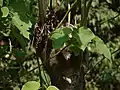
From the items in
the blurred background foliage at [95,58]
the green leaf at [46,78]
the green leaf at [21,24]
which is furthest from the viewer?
the blurred background foliage at [95,58]

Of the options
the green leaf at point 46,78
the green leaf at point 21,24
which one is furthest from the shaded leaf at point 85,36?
the green leaf at point 46,78

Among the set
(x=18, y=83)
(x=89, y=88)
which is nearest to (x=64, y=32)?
(x=18, y=83)

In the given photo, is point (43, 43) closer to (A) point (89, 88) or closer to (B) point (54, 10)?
(B) point (54, 10)

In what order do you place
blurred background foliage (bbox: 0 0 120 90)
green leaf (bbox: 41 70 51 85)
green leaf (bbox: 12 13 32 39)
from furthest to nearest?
blurred background foliage (bbox: 0 0 120 90) → green leaf (bbox: 41 70 51 85) → green leaf (bbox: 12 13 32 39)

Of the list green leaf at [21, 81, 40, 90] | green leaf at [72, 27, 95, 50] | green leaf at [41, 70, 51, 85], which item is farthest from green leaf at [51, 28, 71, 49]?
green leaf at [41, 70, 51, 85]

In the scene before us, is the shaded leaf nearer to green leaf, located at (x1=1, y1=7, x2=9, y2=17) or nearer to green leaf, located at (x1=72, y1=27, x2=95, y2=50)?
green leaf, located at (x1=72, y1=27, x2=95, y2=50)

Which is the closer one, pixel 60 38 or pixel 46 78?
pixel 60 38

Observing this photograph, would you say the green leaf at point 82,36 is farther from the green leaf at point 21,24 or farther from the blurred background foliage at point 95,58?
the blurred background foliage at point 95,58

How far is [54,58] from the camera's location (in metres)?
1.71

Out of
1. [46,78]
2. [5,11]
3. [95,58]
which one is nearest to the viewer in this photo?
[5,11]

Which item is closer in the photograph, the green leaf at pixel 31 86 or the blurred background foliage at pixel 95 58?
the green leaf at pixel 31 86

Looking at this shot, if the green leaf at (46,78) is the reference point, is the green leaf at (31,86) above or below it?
above

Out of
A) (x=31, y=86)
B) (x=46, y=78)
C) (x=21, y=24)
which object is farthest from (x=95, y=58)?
(x=21, y=24)

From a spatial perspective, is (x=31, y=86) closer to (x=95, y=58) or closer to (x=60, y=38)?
(x=60, y=38)
